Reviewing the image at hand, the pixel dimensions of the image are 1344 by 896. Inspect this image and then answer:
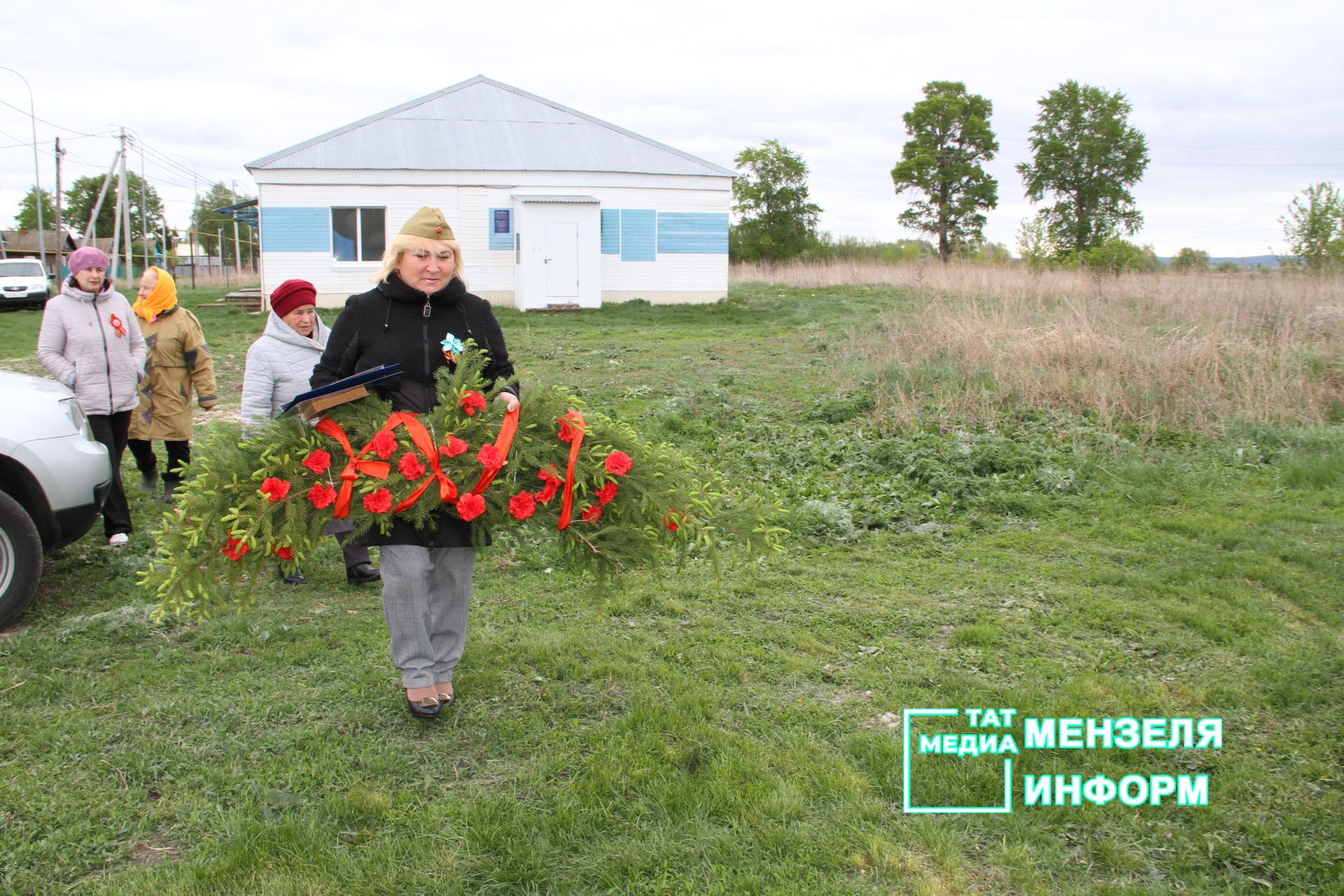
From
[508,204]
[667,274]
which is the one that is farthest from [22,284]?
[667,274]

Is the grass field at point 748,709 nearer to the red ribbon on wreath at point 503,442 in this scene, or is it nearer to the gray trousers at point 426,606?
the gray trousers at point 426,606

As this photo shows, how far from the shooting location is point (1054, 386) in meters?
9.34

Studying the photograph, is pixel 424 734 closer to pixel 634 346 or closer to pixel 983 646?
pixel 983 646

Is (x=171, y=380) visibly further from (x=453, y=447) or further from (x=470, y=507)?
(x=470, y=507)

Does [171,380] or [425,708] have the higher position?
[171,380]

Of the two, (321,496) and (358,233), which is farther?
(358,233)

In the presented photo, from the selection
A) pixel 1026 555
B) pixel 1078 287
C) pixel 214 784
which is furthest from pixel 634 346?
pixel 214 784

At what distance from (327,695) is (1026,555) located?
13.4 feet

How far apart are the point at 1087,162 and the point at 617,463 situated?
180 feet

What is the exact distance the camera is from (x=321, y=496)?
10.9 ft

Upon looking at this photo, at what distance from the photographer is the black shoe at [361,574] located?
554 cm

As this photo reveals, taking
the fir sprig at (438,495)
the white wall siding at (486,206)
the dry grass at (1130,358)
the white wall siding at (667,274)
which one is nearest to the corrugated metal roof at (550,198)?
the white wall siding at (486,206)

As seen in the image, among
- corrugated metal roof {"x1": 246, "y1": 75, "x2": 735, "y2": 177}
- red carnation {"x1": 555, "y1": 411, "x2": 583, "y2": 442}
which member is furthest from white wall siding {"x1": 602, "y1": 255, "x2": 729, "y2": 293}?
red carnation {"x1": 555, "y1": 411, "x2": 583, "y2": 442}

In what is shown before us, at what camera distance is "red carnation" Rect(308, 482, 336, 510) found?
10.9 ft
